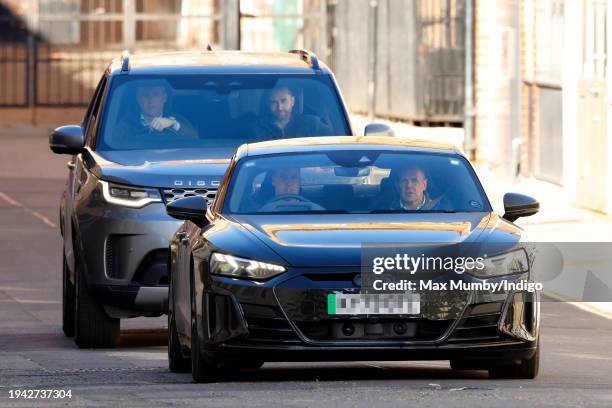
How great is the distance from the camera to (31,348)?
13.1m

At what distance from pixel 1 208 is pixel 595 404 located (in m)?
17.0

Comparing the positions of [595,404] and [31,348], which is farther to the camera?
[31,348]

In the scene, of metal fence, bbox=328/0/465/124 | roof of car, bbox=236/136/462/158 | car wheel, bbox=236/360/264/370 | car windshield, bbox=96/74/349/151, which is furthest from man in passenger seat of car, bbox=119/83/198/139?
metal fence, bbox=328/0/465/124

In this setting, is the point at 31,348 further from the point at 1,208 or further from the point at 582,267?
the point at 1,208

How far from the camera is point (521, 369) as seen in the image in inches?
404

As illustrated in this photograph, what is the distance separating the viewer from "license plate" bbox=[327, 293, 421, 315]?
9539mm

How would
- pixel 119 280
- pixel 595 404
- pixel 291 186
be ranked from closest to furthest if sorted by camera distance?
pixel 595 404, pixel 291 186, pixel 119 280

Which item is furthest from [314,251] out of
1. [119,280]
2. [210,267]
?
[119,280]

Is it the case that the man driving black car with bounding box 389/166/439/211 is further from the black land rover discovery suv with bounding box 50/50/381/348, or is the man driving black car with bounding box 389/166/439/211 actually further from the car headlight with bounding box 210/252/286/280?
the black land rover discovery suv with bounding box 50/50/381/348

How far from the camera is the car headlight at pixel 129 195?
12.6 m

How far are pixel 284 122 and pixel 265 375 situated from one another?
344 centimetres

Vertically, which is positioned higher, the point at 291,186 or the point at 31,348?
the point at 291,186

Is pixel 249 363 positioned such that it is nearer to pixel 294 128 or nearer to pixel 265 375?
pixel 265 375

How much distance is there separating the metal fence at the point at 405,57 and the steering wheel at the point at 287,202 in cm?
2007
